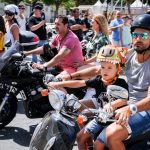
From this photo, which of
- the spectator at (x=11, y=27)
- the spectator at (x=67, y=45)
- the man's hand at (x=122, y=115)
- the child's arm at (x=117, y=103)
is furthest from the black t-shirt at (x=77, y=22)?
the man's hand at (x=122, y=115)

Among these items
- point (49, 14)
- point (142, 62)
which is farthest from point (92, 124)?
point (49, 14)

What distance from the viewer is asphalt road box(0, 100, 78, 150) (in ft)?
16.7

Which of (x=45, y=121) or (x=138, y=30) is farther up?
(x=138, y=30)

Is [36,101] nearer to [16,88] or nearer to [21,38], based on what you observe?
[16,88]

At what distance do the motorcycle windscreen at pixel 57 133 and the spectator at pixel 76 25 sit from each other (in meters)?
8.06

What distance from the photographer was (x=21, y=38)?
6.94 metres

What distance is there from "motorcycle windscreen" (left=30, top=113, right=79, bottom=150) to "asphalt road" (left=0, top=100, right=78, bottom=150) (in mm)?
1989

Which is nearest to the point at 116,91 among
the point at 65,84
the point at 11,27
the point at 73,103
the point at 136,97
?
the point at 73,103

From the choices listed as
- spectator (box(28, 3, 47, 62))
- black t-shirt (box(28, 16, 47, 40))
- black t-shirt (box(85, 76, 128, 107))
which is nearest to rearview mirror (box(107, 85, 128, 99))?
black t-shirt (box(85, 76, 128, 107))

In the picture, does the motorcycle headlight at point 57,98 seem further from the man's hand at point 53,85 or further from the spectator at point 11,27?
the spectator at point 11,27

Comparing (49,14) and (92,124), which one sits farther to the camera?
(49,14)

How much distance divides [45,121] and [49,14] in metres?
60.5

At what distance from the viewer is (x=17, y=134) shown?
5.59 meters

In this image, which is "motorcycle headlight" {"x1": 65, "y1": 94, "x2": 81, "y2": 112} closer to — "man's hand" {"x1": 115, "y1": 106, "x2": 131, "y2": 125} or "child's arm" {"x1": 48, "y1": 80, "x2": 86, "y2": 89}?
"man's hand" {"x1": 115, "y1": 106, "x2": 131, "y2": 125}
